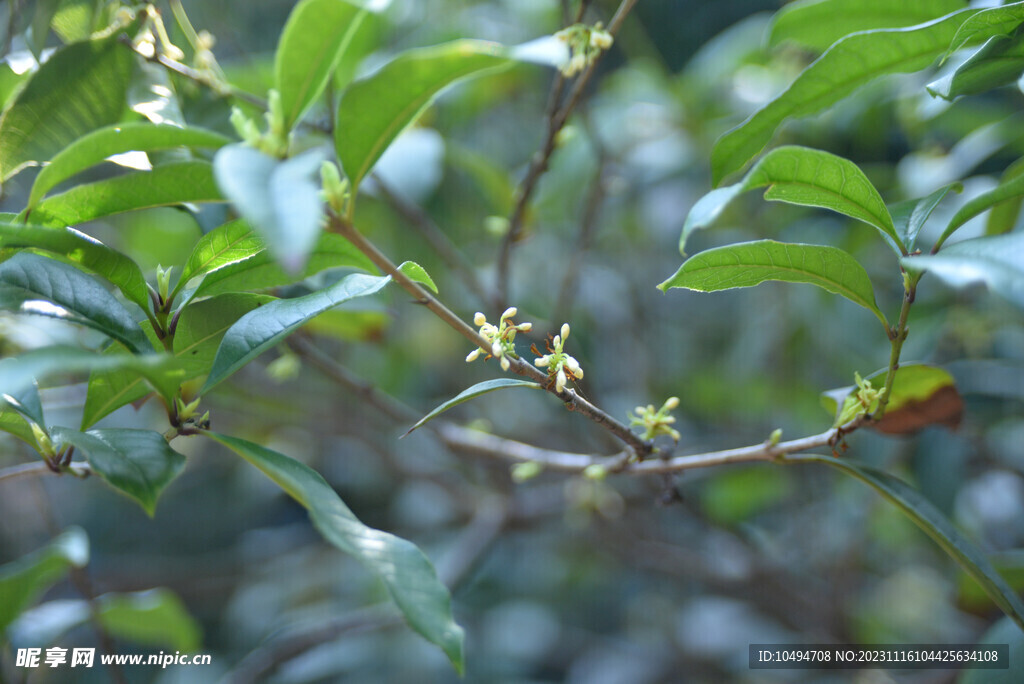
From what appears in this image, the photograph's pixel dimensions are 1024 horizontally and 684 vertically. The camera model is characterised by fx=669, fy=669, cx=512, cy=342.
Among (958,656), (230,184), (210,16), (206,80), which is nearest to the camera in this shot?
(230,184)

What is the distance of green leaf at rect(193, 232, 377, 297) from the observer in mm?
623

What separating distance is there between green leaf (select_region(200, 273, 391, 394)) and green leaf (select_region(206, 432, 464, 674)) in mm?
62

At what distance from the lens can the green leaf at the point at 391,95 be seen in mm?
591

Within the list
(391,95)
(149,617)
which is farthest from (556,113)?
(149,617)

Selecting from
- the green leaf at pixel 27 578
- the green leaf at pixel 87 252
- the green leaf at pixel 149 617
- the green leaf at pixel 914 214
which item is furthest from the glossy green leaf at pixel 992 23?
the green leaf at pixel 149 617

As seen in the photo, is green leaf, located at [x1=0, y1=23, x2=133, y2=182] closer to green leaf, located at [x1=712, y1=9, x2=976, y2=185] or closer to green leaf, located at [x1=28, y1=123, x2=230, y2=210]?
green leaf, located at [x1=28, y1=123, x2=230, y2=210]

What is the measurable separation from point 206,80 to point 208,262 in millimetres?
320

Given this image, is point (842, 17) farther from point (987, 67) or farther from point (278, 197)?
point (278, 197)

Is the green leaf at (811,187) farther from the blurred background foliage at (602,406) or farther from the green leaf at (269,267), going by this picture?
the blurred background foliage at (602,406)

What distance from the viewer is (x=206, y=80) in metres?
0.82

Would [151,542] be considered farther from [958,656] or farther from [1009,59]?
[1009,59]

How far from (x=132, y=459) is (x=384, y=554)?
222mm

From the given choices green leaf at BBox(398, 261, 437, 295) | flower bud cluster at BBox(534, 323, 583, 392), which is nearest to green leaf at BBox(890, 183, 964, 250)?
flower bud cluster at BBox(534, 323, 583, 392)

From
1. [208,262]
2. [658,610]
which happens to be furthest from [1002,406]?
[208,262]
